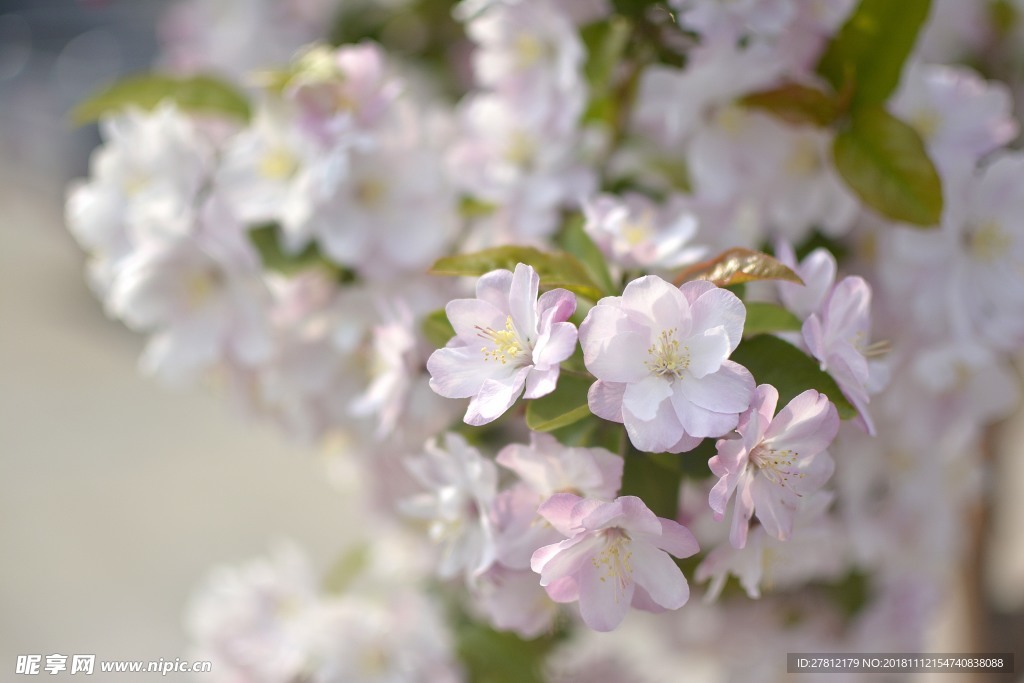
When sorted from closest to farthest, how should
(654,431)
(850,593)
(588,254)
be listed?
1. (654,431)
2. (588,254)
3. (850,593)

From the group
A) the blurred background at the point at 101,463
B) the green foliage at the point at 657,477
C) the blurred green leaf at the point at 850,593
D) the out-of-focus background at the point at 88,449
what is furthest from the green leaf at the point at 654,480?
the out-of-focus background at the point at 88,449

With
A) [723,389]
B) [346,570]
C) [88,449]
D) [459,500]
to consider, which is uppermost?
[723,389]

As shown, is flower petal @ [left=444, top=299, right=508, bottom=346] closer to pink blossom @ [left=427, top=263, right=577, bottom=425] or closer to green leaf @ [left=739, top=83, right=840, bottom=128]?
pink blossom @ [left=427, top=263, right=577, bottom=425]

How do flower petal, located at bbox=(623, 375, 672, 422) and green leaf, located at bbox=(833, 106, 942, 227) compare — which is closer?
flower petal, located at bbox=(623, 375, 672, 422)

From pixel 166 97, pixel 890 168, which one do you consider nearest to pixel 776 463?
pixel 890 168

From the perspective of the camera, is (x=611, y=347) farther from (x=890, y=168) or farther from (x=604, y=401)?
(x=890, y=168)

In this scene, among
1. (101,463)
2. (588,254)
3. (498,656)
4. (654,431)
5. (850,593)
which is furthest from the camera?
(101,463)

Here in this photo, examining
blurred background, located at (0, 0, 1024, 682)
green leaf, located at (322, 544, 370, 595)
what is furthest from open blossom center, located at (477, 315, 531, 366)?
blurred background, located at (0, 0, 1024, 682)

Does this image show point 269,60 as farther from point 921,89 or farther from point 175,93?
point 921,89

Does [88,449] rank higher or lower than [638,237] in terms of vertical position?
lower
